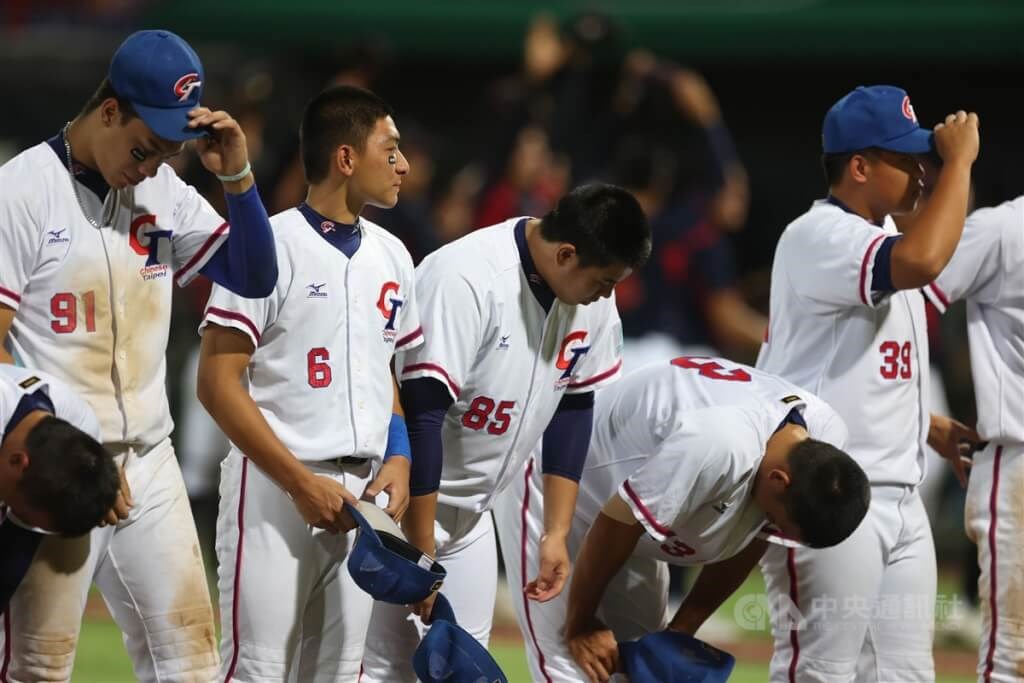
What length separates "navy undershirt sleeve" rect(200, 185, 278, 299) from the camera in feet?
11.6

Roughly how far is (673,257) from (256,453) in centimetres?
449

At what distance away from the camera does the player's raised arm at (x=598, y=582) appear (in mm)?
3916

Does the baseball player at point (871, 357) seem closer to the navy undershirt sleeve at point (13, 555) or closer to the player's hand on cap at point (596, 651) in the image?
the player's hand on cap at point (596, 651)

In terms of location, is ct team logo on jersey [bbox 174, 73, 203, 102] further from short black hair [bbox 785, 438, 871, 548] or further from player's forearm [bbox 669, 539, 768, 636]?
player's forearm [bbox 669, 539, 768, 636]

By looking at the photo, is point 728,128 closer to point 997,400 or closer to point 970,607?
point 970,607

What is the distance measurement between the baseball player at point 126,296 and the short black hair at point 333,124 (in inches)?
12.3

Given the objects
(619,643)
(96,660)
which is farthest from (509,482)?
(96,660)

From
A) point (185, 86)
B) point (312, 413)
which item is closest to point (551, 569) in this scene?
point (312, 413)

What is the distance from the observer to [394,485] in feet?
12.0

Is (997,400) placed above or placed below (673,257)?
above

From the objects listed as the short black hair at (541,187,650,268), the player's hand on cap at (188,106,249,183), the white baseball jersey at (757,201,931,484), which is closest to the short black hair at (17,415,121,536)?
the player's hand on cap at (188,106,249,183)

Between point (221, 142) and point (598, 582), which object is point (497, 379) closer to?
point (598, 582)

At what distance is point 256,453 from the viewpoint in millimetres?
3510

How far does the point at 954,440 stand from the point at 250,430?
7.45 ft
